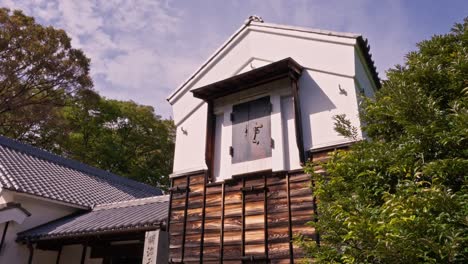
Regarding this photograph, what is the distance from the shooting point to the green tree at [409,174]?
3367 millimetres

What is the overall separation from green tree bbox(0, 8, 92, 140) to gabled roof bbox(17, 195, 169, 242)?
934 cm

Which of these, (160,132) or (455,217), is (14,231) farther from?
(160,132)

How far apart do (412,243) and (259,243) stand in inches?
161

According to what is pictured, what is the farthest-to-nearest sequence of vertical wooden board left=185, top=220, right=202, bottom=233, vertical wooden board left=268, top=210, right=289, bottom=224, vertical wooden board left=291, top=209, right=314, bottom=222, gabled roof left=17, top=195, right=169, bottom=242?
gabled roof left=17, top=195, right=169, bottom=242
vertical wooden board left=185, top=220, right=202, bottom=233
vertical wooden board left=268, top=210, right=289, bottom=224
vertical wooden board left=291, top=209, right=314, bottom=222

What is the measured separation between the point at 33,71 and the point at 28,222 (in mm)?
10306

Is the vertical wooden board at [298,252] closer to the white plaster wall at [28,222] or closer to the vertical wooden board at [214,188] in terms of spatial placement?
the vertical wooden board at [214,188]

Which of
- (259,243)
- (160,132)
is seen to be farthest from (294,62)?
(160,132)

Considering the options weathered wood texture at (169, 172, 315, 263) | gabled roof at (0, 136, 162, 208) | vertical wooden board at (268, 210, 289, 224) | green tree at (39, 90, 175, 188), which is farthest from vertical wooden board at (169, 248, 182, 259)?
green tree at (39, 90, 175, 188)

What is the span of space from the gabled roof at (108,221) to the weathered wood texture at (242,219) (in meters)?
1.36

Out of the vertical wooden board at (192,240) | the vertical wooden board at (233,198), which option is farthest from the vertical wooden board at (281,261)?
the vertical wooden board at (192,240)

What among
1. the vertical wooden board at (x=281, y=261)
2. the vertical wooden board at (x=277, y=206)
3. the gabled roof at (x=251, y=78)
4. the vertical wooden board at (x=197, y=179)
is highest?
the gabled roof at (x=251, y=78)

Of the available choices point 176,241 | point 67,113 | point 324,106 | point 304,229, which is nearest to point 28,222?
point 176,241

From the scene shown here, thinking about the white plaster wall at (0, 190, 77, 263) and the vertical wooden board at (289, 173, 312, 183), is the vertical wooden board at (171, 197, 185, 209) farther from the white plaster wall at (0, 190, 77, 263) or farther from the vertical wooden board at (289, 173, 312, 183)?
the white plaster wall at (0, 190, 77, 263)

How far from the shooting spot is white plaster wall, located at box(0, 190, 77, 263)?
11602 millimetres
